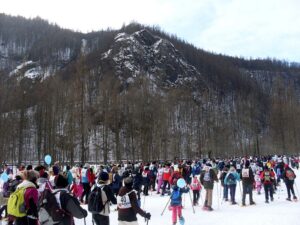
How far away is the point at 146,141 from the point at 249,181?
115 feet

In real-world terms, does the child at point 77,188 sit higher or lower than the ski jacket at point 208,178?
lower

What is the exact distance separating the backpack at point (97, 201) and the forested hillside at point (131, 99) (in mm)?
34737

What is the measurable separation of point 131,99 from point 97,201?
53212 mm

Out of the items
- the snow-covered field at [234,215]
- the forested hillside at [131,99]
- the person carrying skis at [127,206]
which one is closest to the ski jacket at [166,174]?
the snow-covered field at [234,215]

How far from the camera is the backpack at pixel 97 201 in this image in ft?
25.0

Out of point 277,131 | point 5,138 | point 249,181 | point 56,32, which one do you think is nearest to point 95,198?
point 249,181

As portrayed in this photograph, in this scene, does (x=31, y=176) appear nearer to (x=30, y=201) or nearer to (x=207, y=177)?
(x=30, y=201)

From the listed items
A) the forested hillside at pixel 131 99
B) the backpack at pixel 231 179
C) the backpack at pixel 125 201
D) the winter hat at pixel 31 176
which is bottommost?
the backpack at pixel 231 179

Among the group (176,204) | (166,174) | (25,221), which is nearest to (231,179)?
(166,174)

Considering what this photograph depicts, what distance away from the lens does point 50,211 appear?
6.70 m

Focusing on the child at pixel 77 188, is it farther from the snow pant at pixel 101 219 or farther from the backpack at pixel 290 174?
the snow pant at pixel 101 219

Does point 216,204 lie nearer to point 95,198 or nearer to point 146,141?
point 95,198

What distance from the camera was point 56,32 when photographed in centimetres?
16525

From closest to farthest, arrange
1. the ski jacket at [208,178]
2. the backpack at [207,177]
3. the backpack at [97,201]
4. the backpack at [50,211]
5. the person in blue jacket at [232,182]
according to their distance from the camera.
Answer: the backpack at [50,211], the backpack at [97,201], the ski jacket at [208,178], the backpack at [207,177], the person in blue jacket at [232,182]
